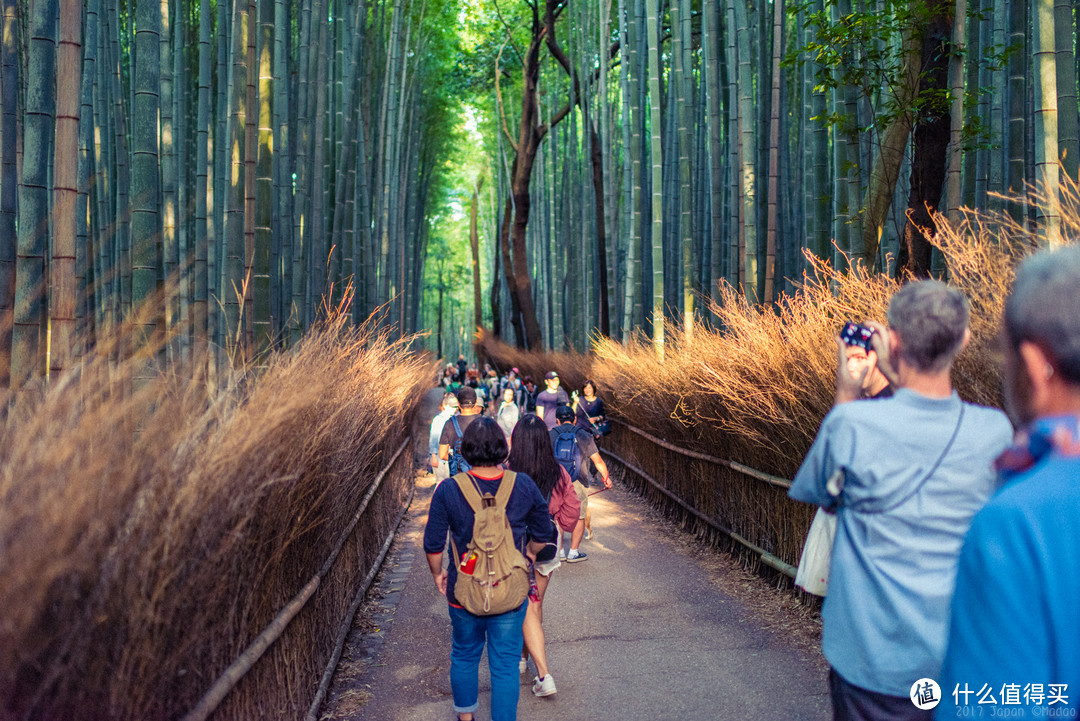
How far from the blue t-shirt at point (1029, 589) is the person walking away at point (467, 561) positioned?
1.98 metres

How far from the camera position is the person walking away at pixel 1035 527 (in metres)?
0.82

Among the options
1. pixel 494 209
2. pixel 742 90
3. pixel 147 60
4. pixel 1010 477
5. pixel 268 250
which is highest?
pixel 494 209

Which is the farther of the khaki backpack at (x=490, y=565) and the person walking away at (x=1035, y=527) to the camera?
the khaki backpack at (x=490, y=565)

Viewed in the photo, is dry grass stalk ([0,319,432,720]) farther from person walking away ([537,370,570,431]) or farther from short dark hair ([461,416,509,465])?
person walking away ([537,370,570,431])

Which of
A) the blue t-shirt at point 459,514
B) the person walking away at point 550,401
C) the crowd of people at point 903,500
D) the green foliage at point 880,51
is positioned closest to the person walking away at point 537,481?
the blue t-shirt at point 459,514

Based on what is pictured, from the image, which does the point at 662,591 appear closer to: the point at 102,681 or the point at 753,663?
the point at 753,663

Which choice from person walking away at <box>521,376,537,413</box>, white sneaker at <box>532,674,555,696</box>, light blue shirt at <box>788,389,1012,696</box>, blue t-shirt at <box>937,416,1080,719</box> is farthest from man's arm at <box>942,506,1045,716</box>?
person walking away at <box>521,376,537,413</box>

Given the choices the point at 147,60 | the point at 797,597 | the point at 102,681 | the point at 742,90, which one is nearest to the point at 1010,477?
the point at 102,681

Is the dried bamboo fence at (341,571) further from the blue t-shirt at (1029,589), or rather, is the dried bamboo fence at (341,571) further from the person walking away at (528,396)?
the person walking away at (528,396)

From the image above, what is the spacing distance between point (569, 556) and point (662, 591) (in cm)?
91

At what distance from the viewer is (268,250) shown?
5113mm

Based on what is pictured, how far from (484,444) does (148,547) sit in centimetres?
126

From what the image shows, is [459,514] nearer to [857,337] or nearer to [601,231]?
[857,337]

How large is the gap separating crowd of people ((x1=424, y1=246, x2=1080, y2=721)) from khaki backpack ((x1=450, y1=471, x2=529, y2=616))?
12 millimetres
